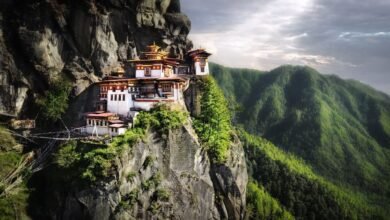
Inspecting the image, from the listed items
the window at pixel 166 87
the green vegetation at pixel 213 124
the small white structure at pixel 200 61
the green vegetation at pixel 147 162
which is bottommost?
the green vegetation at pixel 147 162

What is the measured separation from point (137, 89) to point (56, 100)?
44.6 ft

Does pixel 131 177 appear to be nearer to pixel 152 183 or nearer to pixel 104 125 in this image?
pixel 152 183

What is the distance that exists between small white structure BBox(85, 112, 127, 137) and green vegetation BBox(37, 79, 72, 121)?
7725 mm

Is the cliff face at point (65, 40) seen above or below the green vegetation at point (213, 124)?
above

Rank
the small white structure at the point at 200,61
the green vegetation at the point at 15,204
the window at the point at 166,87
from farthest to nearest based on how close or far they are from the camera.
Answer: the small white structure at the point at 200,61 → the window at the point at 166,87 → the green vegetation at the point at 15,204

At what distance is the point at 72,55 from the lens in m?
63.9

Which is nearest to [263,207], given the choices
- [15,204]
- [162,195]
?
[162,195]

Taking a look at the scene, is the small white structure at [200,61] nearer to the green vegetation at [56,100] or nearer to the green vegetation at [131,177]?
the green vegetation at [56,100]

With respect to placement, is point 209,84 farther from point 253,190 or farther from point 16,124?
point 253,190

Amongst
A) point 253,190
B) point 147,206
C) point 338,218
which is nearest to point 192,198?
point 147,206

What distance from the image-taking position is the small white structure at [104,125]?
5084 centimetres

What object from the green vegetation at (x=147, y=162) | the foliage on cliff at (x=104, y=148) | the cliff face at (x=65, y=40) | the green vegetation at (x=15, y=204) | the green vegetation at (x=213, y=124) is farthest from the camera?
the cliff face at (x=65, y=40)

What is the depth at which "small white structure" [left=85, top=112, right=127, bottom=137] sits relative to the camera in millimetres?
50844

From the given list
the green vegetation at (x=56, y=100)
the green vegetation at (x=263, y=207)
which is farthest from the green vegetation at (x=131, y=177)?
the green vegetation at (x=263, y=207)
